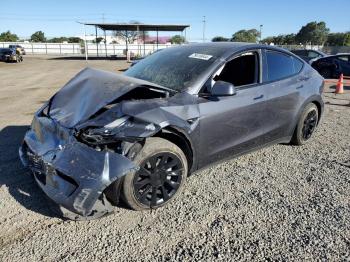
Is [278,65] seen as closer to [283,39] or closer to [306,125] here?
[306,125]

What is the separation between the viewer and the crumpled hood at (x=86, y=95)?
3.53 metres

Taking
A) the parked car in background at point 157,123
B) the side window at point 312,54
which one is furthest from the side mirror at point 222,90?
the side window at point 312,54

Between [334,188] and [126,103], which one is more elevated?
[126,103]

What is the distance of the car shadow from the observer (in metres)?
3.61

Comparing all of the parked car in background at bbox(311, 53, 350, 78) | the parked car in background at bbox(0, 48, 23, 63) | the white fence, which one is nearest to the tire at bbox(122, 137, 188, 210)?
the parked car in background at bbox(311, 53, 350, 78)

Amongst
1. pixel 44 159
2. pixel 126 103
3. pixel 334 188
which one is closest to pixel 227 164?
pixel 334 188

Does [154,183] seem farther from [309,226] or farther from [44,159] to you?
[309,226]

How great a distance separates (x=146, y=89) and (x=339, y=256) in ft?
7.82

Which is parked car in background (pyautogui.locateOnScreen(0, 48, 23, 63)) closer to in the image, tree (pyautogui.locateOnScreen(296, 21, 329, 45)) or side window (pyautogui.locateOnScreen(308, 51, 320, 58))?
side window (pyautogui.locateOnScreen(308, 51, 320, 58))

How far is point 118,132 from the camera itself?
3.24 metres

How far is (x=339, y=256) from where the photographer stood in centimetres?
294

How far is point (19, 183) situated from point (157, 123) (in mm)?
1882

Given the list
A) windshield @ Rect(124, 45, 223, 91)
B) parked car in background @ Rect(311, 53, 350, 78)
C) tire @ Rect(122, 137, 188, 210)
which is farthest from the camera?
parked car in background @ Rect(311, 53, 350, 78)

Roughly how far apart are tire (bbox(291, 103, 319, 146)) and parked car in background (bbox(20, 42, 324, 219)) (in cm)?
27
